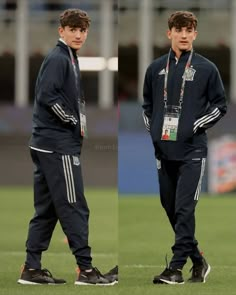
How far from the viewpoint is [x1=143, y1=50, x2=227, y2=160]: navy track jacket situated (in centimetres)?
679

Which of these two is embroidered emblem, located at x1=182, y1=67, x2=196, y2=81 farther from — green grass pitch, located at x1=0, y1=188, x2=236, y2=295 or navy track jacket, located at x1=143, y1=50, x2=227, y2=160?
green grass pitch, located at x1=0, y1=188, x2=236, y2=295

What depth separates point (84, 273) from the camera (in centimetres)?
667

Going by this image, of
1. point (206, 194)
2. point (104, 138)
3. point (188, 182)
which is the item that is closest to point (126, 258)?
point (188, 182)

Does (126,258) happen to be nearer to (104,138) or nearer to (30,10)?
(104,138)

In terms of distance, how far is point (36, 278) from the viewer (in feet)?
22.4

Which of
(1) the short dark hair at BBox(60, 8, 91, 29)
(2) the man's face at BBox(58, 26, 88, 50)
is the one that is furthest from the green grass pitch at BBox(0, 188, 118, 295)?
(1) the short dark hair at BBox(60, 8, 91, 29)

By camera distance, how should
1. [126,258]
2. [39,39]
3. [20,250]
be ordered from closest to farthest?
[126,258]
[20,250]
[39,39]

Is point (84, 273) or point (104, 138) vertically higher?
point (84, 273)

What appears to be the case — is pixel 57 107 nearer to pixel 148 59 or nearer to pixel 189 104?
pixel 189 104

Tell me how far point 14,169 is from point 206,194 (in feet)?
17.8

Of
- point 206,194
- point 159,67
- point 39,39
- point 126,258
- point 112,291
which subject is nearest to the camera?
point 112,291

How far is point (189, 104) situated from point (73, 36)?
2.64ft

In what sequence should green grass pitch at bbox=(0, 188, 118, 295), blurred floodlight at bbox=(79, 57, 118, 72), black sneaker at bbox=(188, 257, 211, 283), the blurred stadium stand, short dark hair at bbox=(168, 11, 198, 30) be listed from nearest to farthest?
green grass pitch at bbox=(0, 188, 118, 295), short dark hair at bbox=(168, 11, 198, 30), black sneaker at bbox=(188, 257, 211, 283), the blurred stadium stand, blurred floodlight at bbox=(79, 57, 118, 72)

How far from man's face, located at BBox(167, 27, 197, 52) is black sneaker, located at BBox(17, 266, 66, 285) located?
1.58 meters
